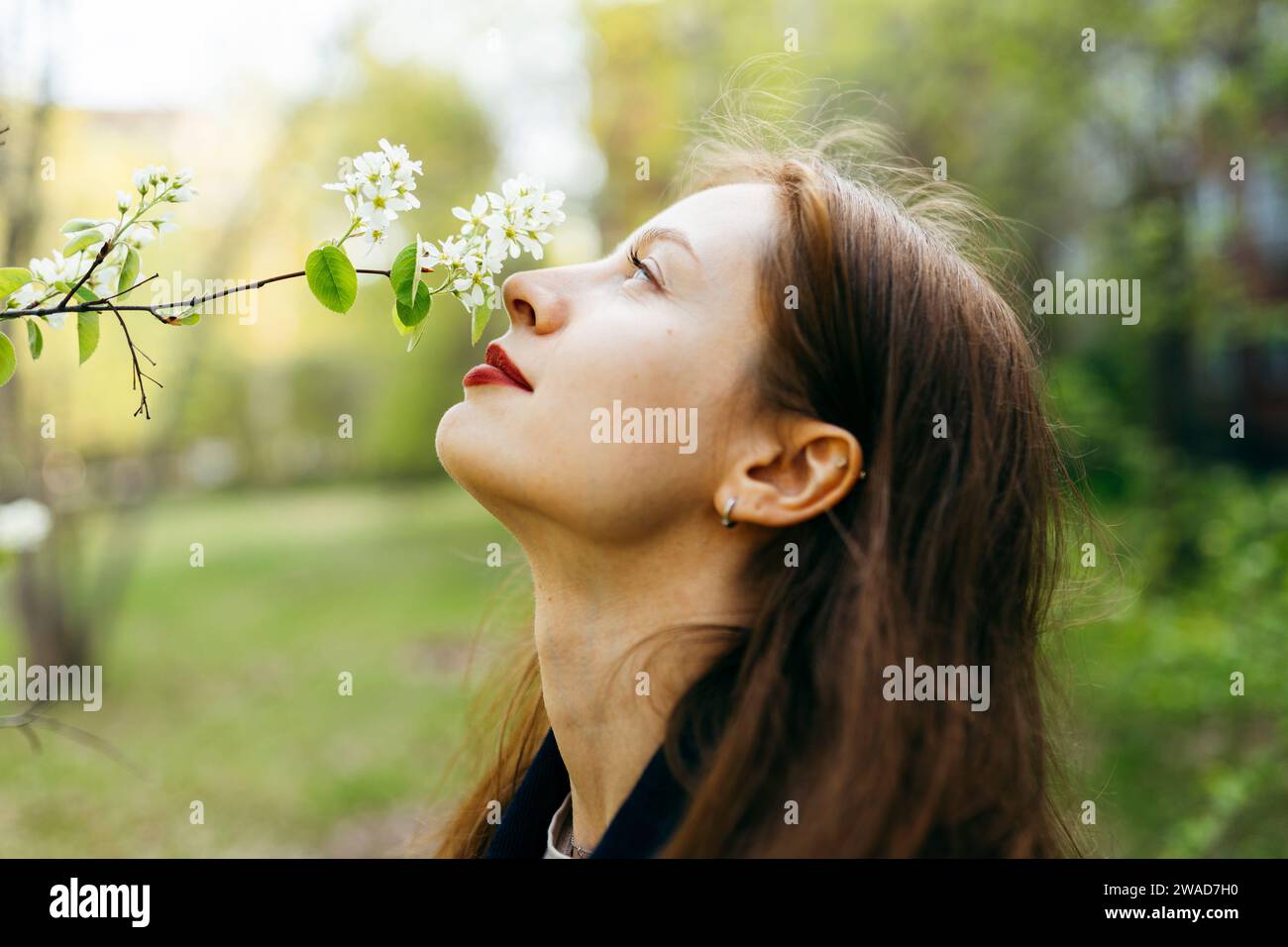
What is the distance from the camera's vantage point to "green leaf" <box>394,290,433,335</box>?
57.8 inches

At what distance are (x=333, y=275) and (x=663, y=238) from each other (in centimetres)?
55

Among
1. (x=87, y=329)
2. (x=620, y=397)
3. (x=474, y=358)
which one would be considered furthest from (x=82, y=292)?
(x=474, y=358)

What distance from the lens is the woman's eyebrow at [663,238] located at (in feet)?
5.66

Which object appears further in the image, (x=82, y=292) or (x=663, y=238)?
(x=663, y=238)

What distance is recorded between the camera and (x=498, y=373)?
1718 millimetres

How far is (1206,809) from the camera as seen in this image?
521 centimetres

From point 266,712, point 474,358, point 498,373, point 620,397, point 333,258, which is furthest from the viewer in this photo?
point 474,358

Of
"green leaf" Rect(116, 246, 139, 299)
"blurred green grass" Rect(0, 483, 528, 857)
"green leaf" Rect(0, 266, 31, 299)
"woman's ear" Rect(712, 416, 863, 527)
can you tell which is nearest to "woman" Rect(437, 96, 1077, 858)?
"woman's ear" Rect(712, 416, 863, 527)

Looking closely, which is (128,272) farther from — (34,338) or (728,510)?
(728,510)

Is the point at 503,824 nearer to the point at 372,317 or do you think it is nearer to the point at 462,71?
the point at 462,71

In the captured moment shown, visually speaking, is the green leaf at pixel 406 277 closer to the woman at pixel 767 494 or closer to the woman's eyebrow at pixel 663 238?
the woman at pixel 767 494

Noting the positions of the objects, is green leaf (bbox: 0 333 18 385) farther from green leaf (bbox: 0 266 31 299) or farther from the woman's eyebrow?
the woman's eyebrow

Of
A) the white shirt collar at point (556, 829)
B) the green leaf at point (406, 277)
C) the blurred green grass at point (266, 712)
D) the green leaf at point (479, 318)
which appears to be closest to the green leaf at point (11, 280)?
the green leaf at point (406, 277)

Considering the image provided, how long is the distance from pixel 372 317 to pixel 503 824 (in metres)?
16.0
